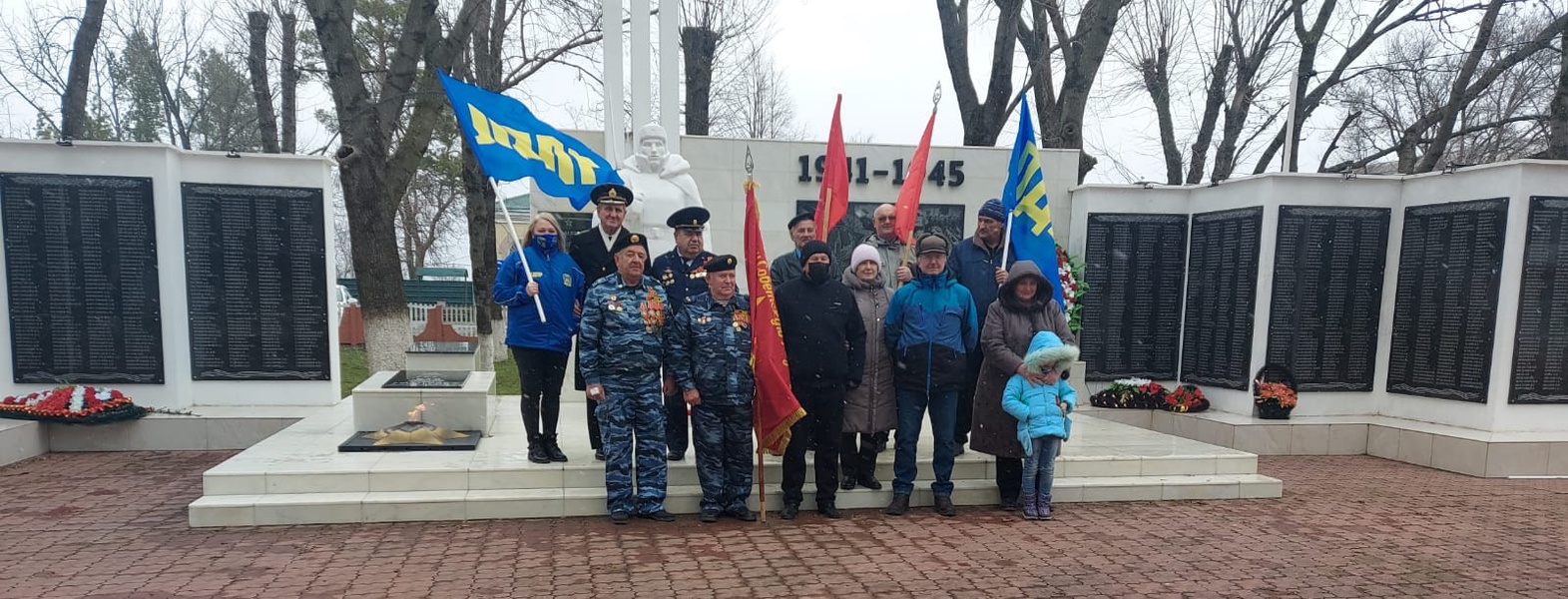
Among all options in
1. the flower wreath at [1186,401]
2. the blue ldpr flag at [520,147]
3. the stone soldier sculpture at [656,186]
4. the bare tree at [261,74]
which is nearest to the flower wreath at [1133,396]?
the flower wreath at [1186,401]

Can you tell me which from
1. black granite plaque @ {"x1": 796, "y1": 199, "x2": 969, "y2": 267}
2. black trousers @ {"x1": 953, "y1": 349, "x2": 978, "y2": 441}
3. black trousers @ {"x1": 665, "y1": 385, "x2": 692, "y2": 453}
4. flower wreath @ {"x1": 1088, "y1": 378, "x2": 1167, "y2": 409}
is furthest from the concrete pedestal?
flower wreath @ {"x1": 1088, "y1": 378, "x2": 1167, "y2": 409}

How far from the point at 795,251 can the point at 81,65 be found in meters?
9.76

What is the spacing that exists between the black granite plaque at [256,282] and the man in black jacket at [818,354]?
470 cm

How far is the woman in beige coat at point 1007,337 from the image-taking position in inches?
177

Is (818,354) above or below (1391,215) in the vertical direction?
below

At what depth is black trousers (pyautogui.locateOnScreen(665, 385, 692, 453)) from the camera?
15.1 feet

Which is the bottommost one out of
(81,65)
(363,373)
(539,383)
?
(363,373)

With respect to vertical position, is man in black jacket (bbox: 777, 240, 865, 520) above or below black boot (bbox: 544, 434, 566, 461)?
above

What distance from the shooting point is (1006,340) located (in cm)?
455

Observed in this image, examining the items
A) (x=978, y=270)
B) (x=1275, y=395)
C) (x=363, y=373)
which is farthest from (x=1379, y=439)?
(x=363, y=373)

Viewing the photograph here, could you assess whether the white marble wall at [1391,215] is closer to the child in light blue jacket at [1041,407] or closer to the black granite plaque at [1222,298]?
the black granite plaque at [1222,298]

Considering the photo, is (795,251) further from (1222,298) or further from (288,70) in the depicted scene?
(288,70)

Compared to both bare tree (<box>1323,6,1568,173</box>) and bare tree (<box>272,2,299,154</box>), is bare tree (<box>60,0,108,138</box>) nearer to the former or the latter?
bare tree (<box>272,2,299,154</box>)

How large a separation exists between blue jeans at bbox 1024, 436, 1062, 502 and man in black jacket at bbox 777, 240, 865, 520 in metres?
1.19
